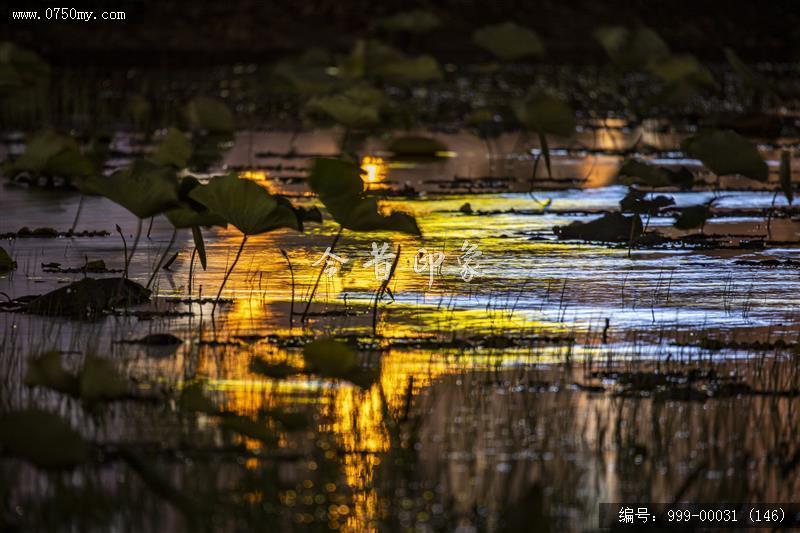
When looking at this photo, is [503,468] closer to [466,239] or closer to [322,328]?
[322,328]

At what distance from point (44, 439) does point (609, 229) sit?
4.25 metres

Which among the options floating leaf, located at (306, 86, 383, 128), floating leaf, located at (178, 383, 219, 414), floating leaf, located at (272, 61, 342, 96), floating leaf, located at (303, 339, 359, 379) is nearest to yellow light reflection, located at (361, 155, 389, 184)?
floating leaf, located at (306, 86, 383, 128)

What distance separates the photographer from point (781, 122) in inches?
583

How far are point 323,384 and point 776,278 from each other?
2.40 m

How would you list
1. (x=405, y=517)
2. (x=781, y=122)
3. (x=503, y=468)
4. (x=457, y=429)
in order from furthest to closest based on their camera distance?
(x=781, y=122) → (x=457, y=429) → (x=503, y=468) → (x=405, y=517)

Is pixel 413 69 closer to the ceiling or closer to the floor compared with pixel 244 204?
closer to the ceiling

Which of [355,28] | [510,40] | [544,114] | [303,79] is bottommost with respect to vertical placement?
[544,114]

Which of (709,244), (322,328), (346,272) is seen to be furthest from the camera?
(709,244)

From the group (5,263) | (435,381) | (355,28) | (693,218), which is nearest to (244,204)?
(435,381)

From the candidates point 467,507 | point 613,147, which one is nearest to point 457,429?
point 467,507

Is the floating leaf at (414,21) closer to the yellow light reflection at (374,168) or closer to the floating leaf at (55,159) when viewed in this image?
the yellow light reflection at (374,168)

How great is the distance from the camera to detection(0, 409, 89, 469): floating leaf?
143 inches

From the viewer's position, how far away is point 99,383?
164 inches

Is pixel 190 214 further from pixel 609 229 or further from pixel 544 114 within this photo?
pixel 544 114
